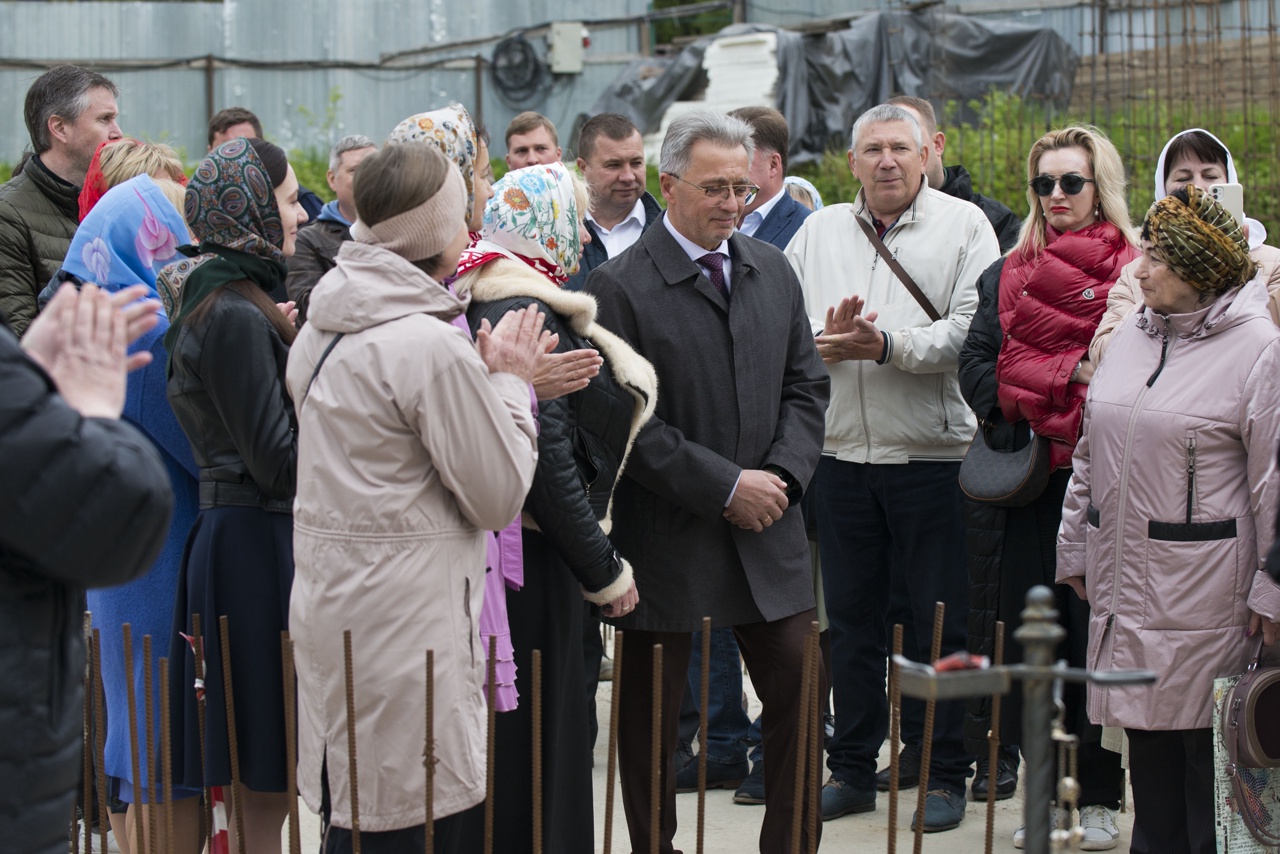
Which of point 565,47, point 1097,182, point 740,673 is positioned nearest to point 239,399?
point 740,673

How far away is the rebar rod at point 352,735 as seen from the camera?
2812 millimetres

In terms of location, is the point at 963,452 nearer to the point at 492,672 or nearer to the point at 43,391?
the point at 492,672

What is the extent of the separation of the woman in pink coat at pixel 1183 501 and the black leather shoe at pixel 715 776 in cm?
159

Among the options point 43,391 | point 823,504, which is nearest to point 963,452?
point 823,504

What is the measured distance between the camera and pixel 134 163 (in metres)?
4.43

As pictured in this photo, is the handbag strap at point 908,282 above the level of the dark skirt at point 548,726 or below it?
above

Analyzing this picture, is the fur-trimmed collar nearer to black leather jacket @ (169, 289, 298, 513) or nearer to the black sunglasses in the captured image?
black leather jacket @ (169, 289, 298, 513)

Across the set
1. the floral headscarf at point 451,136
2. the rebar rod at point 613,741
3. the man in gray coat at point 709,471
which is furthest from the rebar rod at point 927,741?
the floral headscarf at point 451,136

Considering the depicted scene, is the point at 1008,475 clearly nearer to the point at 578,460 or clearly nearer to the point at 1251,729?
the point at 1251,729

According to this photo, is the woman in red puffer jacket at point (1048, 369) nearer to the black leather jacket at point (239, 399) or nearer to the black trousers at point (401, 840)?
the black trousers at point (401, 840)

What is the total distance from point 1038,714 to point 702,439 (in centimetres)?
233

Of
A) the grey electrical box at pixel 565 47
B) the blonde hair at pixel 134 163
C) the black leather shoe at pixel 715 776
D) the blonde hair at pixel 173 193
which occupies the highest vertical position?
the grey electrical box at pixel 565 47

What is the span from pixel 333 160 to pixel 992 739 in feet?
15.9

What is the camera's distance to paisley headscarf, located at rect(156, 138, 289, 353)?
345 cm
